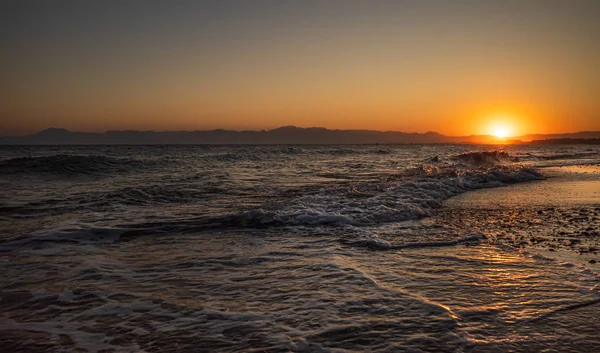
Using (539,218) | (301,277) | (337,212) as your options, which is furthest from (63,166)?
(539,218)

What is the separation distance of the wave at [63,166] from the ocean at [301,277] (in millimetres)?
10374

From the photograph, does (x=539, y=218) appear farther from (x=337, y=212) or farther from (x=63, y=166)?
(x=63, y=166)

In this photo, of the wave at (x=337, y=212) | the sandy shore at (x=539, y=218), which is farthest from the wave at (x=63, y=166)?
the sandy shore at (x=539, y=218)

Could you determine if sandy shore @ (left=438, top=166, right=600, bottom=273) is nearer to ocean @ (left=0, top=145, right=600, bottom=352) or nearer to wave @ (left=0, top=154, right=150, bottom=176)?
ocean @ (left=0, top=145, right=600, bottom=352)

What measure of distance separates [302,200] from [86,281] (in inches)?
257

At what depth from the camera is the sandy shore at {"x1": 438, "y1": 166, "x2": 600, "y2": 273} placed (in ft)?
19.3

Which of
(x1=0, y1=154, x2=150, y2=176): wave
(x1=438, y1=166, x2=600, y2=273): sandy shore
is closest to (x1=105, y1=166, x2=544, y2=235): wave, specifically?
(x1=438, y1=166, x2=600, y2=273): sandy shore

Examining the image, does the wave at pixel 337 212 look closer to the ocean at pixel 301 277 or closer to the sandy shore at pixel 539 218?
the ocean at pixel 301 277

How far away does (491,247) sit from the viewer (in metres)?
6.07

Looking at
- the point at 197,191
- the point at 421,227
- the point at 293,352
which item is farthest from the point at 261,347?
the point at 197,191

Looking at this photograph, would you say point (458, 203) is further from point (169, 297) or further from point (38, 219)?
point (38, 219)

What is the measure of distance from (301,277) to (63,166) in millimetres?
19803

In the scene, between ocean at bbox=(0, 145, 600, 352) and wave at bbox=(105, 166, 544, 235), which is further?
wave at bbox=(105, 166, 544, 235)

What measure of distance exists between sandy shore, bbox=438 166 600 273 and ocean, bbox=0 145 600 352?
6 cm
